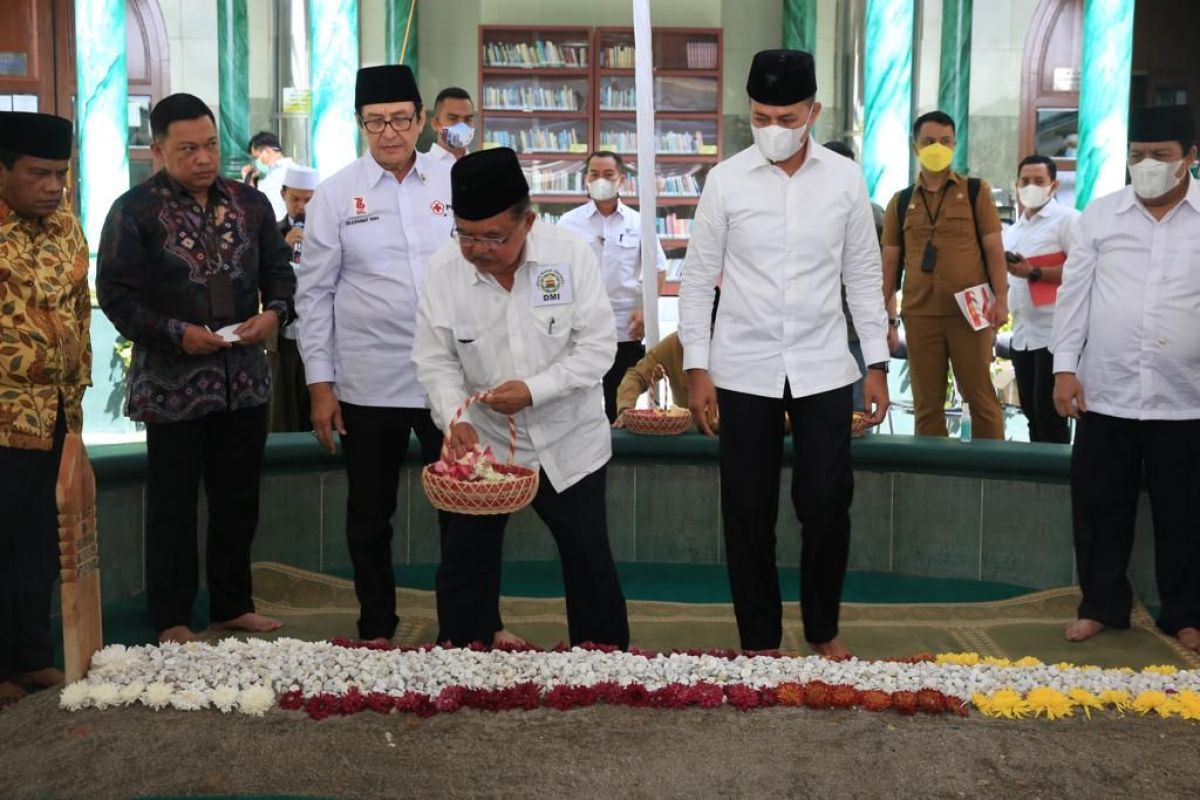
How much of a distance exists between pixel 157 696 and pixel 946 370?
427 cm

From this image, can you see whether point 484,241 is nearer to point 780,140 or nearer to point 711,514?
point 780,140

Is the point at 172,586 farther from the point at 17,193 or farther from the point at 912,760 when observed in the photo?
the point at 912,760

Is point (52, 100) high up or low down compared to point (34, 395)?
up

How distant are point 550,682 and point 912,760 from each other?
68cm

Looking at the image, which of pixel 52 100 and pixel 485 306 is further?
pixel 52 100

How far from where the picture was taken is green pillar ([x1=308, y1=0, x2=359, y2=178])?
10695 millimetres

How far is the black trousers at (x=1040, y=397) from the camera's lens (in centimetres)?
644

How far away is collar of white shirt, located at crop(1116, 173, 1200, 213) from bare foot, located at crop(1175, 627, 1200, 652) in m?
1.30

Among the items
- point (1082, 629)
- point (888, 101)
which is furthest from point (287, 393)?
point (888, 101)

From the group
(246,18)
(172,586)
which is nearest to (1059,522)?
(172,586)

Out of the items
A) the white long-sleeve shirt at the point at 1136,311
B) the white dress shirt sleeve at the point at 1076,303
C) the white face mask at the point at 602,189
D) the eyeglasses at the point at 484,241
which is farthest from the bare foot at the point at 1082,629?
the white face mask at the point at 602,189

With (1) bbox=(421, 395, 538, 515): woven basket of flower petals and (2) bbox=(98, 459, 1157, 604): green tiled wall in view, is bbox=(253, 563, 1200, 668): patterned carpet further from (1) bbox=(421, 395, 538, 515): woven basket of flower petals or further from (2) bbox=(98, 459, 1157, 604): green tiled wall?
(1) bbox=(421, 395, 538, 515): woven basket of flower petals

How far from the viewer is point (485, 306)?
3643 mm

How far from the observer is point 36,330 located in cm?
380
